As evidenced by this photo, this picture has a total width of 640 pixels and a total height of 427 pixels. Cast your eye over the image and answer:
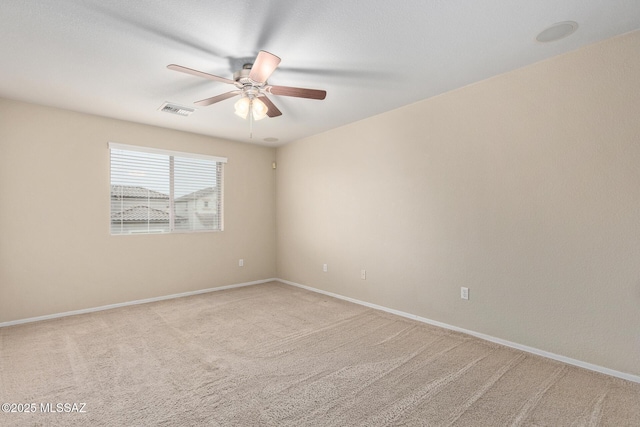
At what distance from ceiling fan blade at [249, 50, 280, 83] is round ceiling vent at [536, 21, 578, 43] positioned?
1.89 metres

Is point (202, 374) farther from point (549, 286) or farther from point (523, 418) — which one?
point (549, 286)

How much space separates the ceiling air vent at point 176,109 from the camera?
3.59 meters

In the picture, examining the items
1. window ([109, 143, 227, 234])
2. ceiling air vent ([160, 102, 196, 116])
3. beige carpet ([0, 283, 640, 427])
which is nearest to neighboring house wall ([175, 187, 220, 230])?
window ([109, 143, 227, 234])

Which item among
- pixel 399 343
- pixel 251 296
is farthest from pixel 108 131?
pixel 399 343

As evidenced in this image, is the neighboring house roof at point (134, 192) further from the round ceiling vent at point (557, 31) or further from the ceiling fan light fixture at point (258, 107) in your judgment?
the round ceiling vent at point (557, 31)

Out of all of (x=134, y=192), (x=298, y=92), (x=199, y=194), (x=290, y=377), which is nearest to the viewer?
(x=290, y=377)

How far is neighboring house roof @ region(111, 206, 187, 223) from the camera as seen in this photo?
4190 mm

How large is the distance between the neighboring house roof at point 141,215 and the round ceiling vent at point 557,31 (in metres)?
4.69

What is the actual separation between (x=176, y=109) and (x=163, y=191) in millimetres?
1389

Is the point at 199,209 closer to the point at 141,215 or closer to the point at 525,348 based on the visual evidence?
the point at 141,215

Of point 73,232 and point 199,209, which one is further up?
point 199,209

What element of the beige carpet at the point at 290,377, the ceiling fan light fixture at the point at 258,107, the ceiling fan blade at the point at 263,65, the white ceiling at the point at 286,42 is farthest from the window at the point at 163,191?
the ceiling fan blade at the point at 263,65

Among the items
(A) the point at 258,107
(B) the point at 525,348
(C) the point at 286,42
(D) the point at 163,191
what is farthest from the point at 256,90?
(B) the point at 525,348

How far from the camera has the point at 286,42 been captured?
233 centimetres
